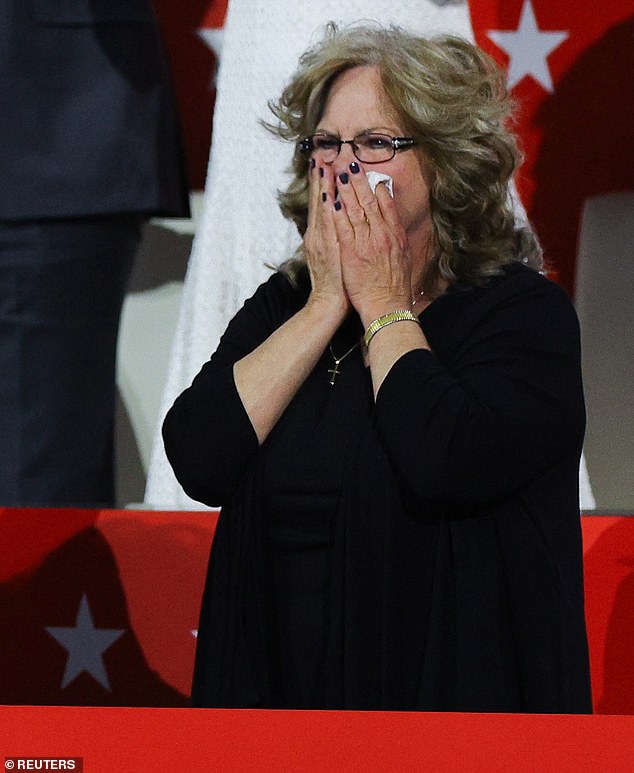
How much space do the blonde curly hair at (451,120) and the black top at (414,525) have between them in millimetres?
73

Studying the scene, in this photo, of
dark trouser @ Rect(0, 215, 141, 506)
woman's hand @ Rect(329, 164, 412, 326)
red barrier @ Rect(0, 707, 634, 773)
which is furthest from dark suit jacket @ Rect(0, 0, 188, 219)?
red barrier @ Rect(0, 707, 634, 773)

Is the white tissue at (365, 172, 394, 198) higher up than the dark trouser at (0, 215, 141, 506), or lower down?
higher up

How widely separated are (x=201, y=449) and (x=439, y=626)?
30 cm

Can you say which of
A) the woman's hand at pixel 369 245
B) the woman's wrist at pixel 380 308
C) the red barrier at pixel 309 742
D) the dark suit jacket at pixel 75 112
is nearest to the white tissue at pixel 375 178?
the woman's hand at pixel 369 245

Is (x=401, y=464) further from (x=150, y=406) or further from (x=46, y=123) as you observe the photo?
(x=150, y=406)

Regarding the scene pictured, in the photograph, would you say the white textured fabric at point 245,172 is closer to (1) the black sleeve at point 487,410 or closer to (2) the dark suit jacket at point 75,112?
(2) the dark suit jacket at point 75,112

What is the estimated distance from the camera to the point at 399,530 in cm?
130

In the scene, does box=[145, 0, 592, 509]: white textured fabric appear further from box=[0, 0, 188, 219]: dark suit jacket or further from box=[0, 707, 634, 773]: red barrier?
box=[0, 707, 634, 773]: red barrier

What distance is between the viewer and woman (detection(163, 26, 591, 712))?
1279 millimetres

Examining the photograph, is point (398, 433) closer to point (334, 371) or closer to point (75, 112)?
point (334, 371)

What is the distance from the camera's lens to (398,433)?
4.17 ft

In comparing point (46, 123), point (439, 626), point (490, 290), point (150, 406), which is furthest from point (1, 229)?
point (439, 626)

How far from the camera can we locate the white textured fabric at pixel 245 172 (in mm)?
1998

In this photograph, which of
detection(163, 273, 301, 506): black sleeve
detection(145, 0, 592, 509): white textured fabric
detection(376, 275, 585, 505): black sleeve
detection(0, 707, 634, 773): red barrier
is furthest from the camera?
detection(145, 0, 592, 509): white textured fabric
